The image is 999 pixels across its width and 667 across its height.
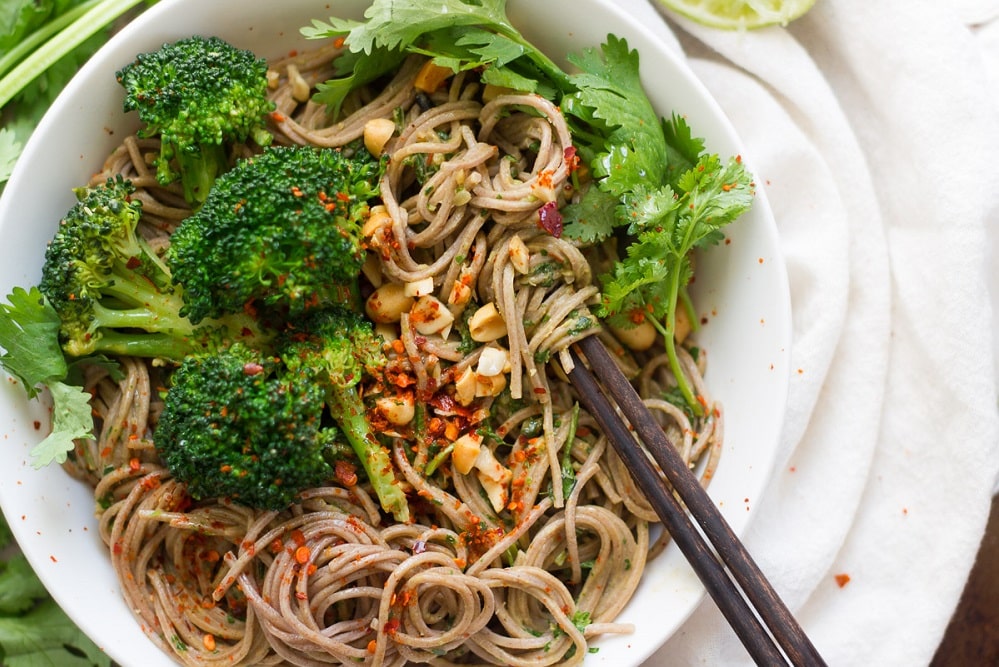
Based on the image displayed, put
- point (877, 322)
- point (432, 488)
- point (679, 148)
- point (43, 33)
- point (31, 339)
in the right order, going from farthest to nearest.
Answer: point (877, 322)
point (43, 33)
point (679, 148)
point (432, 488)
point (31, 339)

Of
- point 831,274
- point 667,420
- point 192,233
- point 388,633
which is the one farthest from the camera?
point 831,274

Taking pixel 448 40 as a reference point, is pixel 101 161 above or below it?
below

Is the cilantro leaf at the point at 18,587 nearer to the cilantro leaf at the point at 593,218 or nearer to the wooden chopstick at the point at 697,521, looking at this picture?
the wooden chopstick at the point at 697,521

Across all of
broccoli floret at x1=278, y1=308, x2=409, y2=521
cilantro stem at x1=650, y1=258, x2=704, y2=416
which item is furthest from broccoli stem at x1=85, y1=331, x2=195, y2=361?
cilantro stem at x1=650, y1=258, x2=704, y2=416

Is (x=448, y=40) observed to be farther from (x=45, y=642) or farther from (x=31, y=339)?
(x=45, y=642)

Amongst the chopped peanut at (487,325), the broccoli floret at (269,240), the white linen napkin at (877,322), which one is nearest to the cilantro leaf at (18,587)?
the broccoli floret at (269,240)

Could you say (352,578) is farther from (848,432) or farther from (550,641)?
(848,432)

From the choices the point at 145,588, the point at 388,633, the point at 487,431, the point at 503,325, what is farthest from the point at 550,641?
the point at 145,588

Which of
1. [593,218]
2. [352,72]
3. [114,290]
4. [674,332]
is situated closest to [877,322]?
[674,332]
